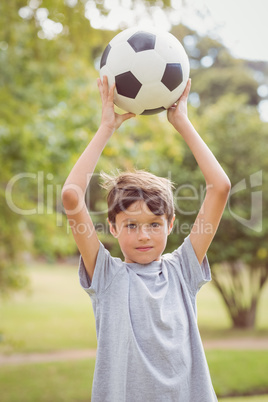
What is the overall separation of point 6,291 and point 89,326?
8354mm

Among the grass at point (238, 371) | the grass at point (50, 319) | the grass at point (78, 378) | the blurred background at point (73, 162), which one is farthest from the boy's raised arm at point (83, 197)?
the grass at point (238, 371)

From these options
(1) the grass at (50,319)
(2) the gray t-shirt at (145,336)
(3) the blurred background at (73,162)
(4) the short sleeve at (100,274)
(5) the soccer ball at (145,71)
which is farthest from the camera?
(1) the grass at (50,319)

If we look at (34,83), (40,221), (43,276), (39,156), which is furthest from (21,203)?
(43,276)

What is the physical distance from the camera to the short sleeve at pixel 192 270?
6.97ft

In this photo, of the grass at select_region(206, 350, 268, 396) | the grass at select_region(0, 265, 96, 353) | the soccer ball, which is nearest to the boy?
the soccer ball

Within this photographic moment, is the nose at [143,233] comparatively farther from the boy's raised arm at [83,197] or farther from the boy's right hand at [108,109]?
the boy's right hand at [108,109]

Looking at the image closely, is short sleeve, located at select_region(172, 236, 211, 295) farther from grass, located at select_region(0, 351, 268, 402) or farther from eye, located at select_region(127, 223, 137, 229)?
grass, located at select_region(0, 351, 268, 402)

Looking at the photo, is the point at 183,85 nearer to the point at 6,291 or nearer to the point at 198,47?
the point at 6,291

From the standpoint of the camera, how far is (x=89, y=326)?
14844 millimetres

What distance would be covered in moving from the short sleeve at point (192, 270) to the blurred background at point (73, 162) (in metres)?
2.81

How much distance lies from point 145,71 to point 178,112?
0.90ft

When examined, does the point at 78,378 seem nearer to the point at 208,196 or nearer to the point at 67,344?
the point at 67,344

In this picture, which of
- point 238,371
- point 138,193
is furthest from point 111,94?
point 238,371

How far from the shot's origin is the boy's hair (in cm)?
216
